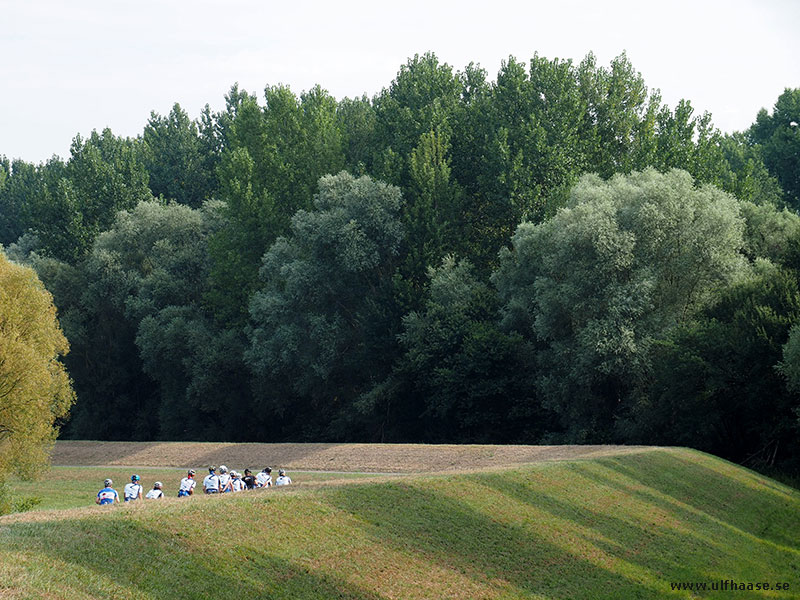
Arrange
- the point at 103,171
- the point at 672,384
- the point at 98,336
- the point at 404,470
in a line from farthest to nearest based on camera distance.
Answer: the point at 103,171, the point at 98,336, the point at 672,384, the point at 404,470

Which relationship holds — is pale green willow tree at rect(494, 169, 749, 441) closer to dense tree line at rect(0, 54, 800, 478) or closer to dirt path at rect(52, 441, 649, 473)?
dense tree line at rect(0, 54, 800, 478)

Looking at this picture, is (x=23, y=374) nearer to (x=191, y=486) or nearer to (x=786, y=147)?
(x=191, y=486)

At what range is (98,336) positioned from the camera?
7706 cm

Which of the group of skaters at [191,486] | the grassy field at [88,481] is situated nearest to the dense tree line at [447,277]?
the grassy field at [88,481]

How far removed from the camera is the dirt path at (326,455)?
3959 centimetres

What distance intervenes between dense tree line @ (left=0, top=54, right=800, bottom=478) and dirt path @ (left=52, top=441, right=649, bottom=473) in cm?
928

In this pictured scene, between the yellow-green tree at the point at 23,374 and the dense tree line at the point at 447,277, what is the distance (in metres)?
21.4

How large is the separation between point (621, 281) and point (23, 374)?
31292mm

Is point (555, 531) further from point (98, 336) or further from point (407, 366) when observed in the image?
point (98, 336)

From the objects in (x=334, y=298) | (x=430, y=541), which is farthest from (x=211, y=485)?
(x=334, y=298)

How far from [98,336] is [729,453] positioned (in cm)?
5267

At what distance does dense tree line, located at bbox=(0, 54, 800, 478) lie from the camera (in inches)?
1881

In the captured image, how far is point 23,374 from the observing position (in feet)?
132

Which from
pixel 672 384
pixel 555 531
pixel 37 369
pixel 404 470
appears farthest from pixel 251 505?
pixel 672 384
